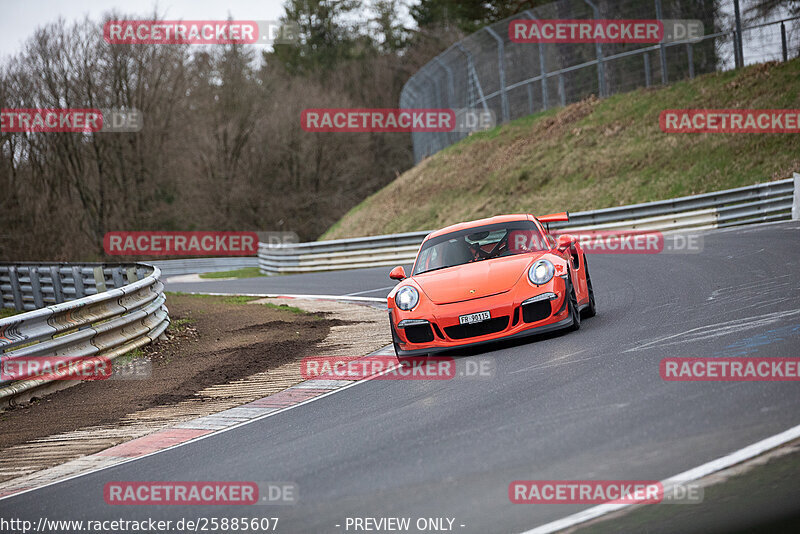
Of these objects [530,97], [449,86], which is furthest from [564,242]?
[449,86]

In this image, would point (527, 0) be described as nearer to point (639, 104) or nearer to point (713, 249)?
point (639, 104)

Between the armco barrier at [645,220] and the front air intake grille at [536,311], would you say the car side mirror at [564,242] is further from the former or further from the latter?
the armco barrier at [645,220]

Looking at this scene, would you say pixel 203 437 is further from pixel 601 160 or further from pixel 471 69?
pixel 471 69

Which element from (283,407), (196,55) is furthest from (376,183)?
(283,407)

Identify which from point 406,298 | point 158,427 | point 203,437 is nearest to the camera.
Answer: point 203,437

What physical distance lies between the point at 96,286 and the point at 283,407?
1056cm

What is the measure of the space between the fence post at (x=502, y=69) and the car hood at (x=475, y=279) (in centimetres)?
2578

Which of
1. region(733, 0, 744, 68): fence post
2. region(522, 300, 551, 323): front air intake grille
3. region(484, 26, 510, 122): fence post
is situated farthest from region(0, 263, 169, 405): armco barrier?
region(484, 26, 510, 122): fence post

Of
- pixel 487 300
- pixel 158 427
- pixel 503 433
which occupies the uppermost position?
pixel 487 300

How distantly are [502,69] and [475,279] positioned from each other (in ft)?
88.2

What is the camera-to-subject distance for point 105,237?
5019 centimetres

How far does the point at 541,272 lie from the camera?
8.16 meters

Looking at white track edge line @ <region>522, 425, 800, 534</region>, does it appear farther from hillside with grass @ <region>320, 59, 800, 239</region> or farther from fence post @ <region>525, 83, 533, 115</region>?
fence post @ <region>525, 83, 533, 115</region>

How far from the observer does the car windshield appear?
9.18 metres
